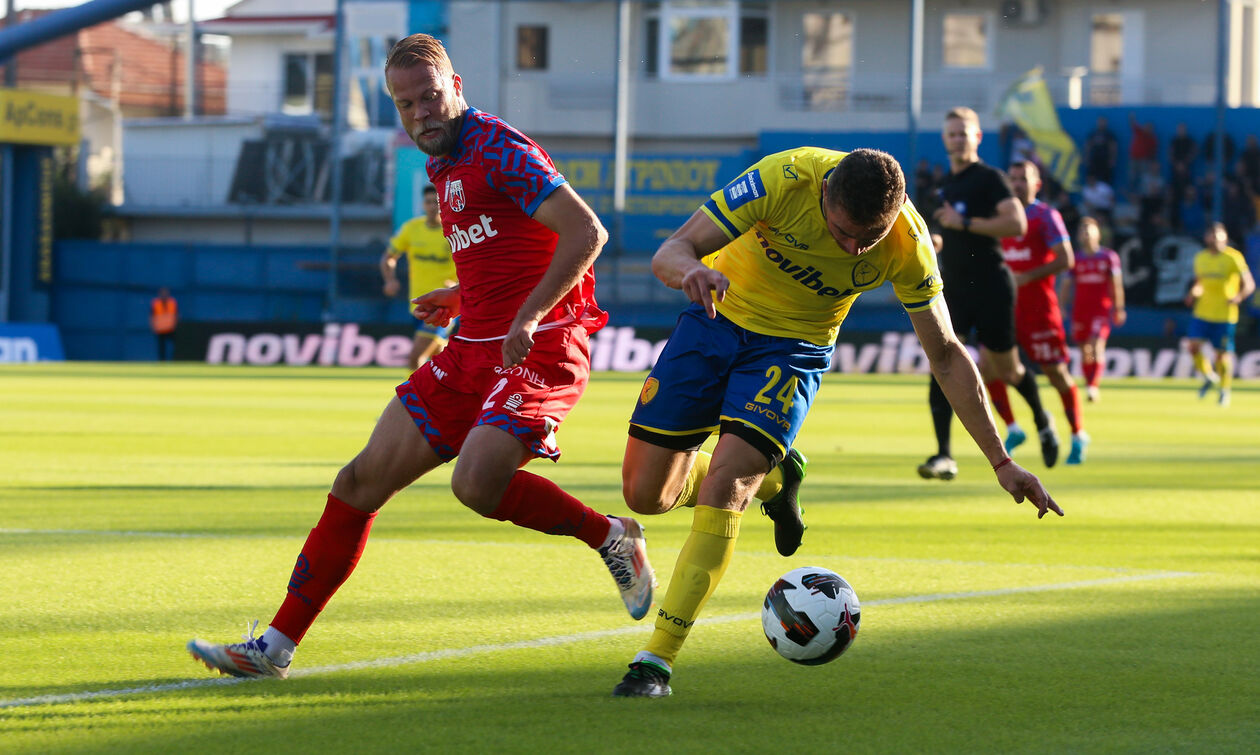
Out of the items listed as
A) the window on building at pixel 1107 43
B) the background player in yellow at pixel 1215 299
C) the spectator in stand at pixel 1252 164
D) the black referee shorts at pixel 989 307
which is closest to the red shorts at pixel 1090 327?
the background player in yellow at pixel 1215 299

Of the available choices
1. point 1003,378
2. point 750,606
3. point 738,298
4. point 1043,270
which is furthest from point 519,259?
point 1043,270

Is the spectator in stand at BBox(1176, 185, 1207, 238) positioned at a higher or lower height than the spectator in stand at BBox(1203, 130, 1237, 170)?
lower

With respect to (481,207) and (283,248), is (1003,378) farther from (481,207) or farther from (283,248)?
(283,248)

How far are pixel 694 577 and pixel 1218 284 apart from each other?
69.9 ft

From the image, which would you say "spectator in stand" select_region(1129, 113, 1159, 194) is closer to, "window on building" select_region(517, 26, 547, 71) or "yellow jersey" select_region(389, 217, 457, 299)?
"window on building" select_region(517, 26, 547, 71)

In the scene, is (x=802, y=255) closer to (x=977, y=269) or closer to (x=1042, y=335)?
(x=977, y=269)

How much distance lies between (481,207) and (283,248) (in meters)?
37.5

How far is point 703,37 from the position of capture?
145ft

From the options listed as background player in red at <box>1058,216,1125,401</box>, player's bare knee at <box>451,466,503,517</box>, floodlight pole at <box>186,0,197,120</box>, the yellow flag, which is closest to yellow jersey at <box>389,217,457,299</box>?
background player in red at <box>1058,216,1125,401</box>

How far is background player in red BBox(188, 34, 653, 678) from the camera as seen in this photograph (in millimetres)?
4988

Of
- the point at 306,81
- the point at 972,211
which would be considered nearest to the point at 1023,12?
the point at 306,81

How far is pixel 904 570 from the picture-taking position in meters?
7.27

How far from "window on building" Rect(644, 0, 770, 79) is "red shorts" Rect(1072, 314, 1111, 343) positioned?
21815 mm

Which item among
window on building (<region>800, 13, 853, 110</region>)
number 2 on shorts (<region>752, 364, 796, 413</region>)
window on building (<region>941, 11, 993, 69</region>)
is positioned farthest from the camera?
window on building (<region>941, 11, 993, 69</region>)
